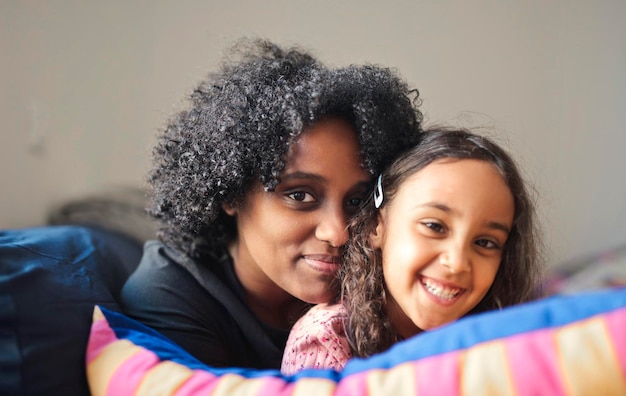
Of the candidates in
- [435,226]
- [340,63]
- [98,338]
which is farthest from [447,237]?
[340,63]

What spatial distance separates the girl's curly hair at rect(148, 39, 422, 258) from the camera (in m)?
0.88

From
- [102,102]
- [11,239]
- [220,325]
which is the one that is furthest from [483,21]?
[11,239]

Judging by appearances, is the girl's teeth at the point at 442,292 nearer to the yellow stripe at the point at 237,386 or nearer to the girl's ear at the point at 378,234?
the girl's ear at the point at 378,234

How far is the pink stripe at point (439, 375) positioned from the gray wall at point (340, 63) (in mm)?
949

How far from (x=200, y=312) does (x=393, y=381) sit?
0.47 m

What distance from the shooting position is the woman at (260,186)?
0.88 meters

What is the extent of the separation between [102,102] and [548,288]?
4.06ft

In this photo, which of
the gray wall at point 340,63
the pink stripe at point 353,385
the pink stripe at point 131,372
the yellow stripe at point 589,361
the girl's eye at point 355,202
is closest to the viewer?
the yellow stripe at point 589,361

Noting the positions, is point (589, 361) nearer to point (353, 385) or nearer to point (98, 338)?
point (353, 385)

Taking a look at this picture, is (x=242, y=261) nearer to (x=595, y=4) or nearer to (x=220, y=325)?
(x=220, y=325)

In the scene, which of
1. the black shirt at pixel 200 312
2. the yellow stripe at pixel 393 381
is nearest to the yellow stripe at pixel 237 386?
the yellow stripe at pixel 393 381

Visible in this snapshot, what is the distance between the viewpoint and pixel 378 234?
875 mm

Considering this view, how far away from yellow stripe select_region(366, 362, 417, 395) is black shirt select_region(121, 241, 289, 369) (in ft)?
1.30

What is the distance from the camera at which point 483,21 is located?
1.70 m
